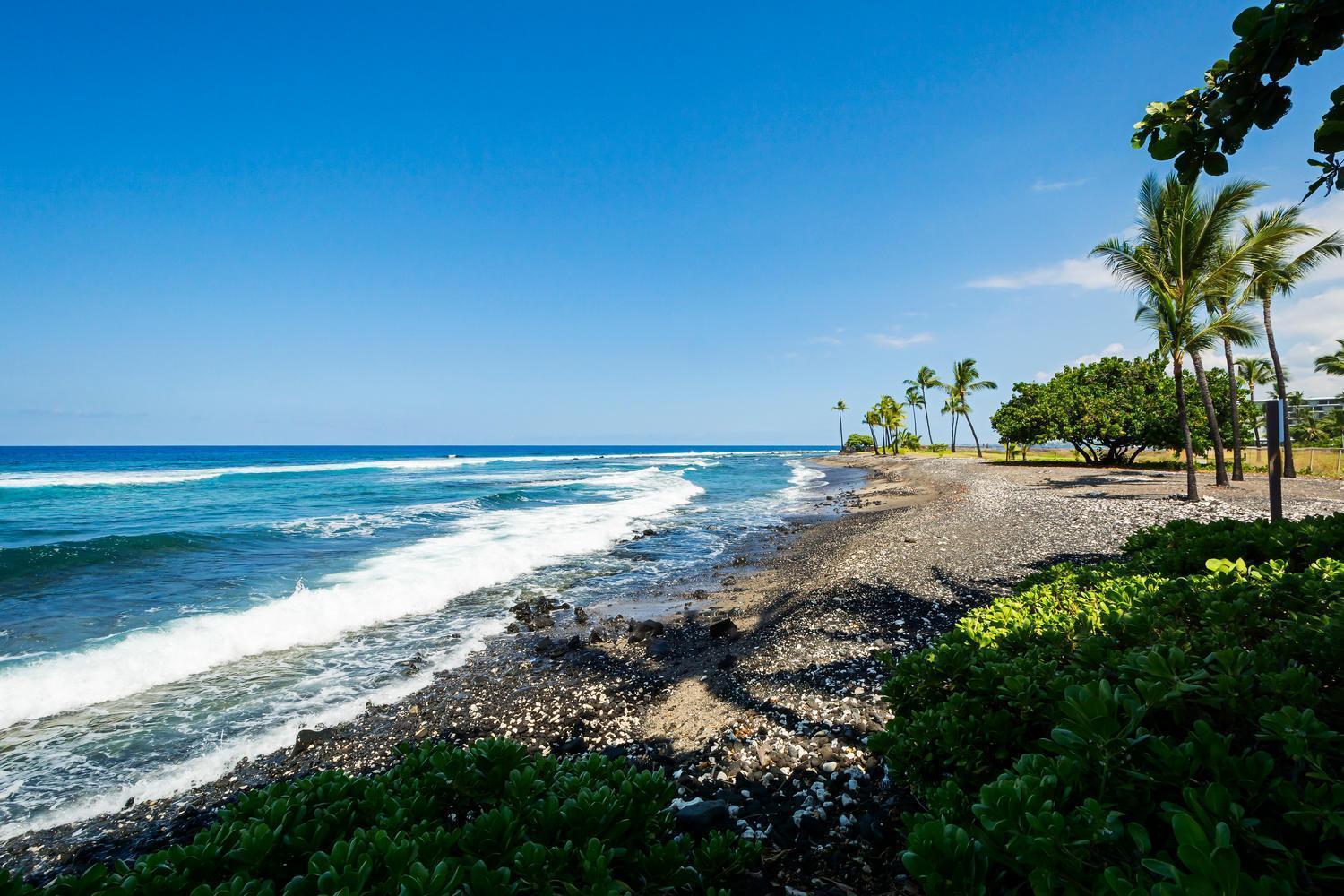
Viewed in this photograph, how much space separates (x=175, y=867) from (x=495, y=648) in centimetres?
841

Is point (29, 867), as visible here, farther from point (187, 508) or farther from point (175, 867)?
point (187, 508)

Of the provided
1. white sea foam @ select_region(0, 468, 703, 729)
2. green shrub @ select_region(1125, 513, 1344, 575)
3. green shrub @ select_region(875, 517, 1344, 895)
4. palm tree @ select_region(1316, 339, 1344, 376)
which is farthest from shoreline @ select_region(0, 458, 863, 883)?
palm tree @ select_region(1316, 339, 1344, 376)

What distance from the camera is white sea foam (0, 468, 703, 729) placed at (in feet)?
27.5

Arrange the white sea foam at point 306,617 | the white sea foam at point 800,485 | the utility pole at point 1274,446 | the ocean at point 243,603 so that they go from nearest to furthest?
1. the ocean at point 243,603
2. the utility pole at point 1274,446
3. the white sea foam at point 306,617
4. the white sea foam at point 800,485

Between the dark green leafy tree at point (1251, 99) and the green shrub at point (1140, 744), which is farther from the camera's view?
the dark green leafy tree at point (1251, 99)

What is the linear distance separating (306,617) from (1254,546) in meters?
14.9

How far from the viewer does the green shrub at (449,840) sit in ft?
5.91

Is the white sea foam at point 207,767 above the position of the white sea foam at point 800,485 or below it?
below

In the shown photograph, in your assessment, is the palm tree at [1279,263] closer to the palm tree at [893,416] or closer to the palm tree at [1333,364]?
the palm tree at [1333,364]

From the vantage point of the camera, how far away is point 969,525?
53.9ft

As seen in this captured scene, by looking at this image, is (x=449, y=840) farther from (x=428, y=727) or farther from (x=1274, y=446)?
(x=1274, y=446)

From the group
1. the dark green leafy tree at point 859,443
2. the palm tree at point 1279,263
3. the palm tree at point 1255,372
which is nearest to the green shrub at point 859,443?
the dark green leafy tree at point 859,443

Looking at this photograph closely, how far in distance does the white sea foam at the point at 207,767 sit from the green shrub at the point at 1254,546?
384 inches

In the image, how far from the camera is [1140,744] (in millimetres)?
1982
